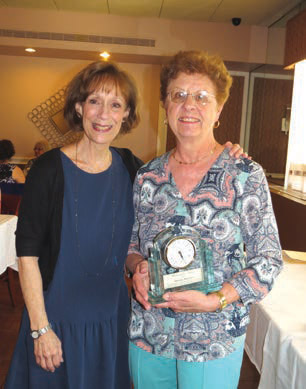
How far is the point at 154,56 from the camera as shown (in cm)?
A: 612

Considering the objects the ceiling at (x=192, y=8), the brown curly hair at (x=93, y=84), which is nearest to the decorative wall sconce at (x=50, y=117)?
the ceiling at (x=192, y=8)

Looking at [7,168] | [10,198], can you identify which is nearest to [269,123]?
[7,168]

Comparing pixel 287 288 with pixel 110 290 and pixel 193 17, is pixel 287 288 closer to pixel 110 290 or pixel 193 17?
pixel 110 290

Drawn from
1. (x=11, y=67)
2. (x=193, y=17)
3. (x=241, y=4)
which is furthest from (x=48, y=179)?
(x=11, y=67)

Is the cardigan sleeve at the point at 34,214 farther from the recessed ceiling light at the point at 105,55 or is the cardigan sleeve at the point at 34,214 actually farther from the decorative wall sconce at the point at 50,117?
the decorative wall sconce at the point at 50,117

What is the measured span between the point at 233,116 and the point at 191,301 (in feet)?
19.9

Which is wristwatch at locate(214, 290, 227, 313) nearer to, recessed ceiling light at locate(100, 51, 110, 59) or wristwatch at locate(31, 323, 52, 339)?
wristwatch at locate(31, 323, 52, 339)

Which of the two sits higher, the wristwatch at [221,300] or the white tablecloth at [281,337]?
the wristwatch at [221,300]

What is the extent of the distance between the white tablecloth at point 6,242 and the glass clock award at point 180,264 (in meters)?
1.76

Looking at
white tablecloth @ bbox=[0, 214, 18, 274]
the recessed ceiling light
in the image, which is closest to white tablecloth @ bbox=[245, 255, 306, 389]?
white tablecloth @ bbox=[0, 214, 18, 274]

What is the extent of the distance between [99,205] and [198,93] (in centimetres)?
49

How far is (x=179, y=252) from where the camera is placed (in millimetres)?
1068

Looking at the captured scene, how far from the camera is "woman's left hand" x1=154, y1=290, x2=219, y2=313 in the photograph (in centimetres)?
104

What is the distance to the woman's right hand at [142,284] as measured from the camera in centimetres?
111
